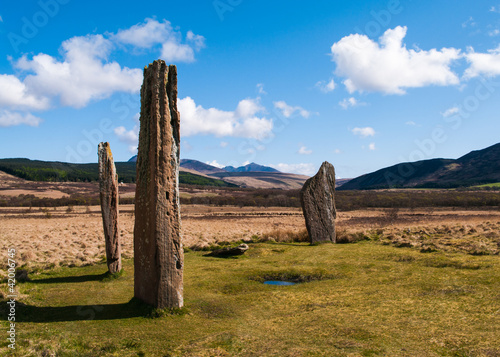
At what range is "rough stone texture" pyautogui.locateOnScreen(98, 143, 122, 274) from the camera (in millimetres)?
13195

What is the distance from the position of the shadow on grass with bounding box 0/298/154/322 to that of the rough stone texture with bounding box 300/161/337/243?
13.0 metres

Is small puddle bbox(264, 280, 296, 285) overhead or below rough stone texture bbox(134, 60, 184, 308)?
below

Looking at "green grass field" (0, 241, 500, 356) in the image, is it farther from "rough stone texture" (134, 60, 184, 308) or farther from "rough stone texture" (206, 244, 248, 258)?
"rough stone texture" (206, 244, 248, 258)

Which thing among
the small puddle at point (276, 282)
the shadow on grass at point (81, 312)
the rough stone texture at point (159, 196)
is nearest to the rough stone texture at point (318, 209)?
the small puddle at point (276, 282)

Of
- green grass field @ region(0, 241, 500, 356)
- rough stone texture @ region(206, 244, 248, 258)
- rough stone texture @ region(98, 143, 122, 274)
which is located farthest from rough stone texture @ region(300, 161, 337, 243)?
rough stone texture @ region(98, 143, 122, 274)

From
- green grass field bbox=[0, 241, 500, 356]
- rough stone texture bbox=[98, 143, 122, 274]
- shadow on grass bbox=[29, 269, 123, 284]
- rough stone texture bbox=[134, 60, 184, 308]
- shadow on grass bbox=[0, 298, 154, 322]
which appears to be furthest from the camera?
rough stone texture bbox=[98, 143, 122, 274]

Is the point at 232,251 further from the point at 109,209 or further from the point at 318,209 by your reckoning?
the point at 318,209

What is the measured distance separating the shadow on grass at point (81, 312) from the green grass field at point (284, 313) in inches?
1.1

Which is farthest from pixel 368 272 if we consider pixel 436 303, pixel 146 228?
pixel 146 228

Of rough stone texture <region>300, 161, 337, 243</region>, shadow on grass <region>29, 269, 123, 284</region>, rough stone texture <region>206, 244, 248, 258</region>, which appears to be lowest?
shadow on grass <region>29, 269, 123, 284</region>

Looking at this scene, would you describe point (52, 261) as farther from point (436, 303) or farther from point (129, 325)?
point (436, 303)

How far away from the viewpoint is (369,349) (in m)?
6.43

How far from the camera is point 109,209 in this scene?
44.2 feet

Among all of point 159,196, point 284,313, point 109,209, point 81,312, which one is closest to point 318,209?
point 109,209
